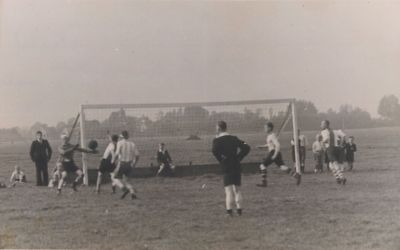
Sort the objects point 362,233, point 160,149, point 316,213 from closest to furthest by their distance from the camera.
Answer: point 362,233, point 316,213, point 160,149

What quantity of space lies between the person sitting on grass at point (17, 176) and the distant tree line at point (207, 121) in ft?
2.82

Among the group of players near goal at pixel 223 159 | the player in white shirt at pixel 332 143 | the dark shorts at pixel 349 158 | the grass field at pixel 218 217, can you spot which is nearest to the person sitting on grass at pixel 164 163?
the group of players near goal at pixel 223 159

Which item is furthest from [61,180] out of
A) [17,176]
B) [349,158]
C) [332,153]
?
[349,158]

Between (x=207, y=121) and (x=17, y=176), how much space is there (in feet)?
10.2

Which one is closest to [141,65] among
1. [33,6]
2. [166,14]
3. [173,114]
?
[166,14]

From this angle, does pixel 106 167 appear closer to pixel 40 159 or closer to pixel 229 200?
pixel 40 159

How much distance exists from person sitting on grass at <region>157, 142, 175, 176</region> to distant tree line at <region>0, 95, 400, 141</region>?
316mm

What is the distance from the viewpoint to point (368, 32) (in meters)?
6.11

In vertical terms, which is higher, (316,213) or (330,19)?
(330,19)

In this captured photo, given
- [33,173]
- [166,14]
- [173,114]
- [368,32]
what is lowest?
[33,173]

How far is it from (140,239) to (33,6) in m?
3.15

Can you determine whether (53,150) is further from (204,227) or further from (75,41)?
(204,227)

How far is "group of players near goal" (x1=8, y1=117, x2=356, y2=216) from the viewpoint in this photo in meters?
6.11

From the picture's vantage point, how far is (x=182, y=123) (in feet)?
29.6
